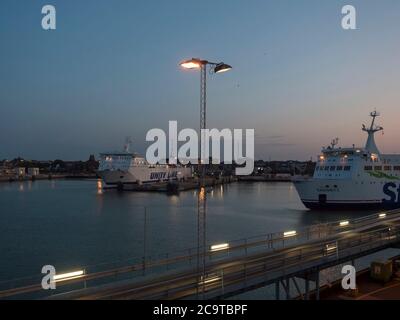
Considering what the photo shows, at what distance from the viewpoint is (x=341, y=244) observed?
49.7 ft

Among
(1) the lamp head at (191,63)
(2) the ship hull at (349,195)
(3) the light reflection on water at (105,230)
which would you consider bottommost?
(3) the light reflection on water at (105,230)

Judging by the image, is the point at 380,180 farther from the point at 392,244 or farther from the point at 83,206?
the point at 83,206

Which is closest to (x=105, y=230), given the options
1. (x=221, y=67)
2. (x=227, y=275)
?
(x=227, y=275)

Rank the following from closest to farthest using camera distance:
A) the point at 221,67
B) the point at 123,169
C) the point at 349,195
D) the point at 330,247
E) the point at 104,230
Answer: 1. the point at 221,67
2. the point at 330,247
3. the point at 104,230
4. the point at 349,195
5. the point at 123,169

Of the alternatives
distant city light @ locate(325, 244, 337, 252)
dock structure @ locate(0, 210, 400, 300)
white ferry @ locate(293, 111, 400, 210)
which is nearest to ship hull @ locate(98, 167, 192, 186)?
white ferry @ locate(293, 111, 400, 210)

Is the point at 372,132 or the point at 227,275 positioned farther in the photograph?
the point at 372,132

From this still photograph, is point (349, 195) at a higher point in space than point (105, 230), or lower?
higher

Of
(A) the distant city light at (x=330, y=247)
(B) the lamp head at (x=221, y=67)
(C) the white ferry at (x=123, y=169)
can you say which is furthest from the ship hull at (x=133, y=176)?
(B) the lamp head at (x=221, y=67)

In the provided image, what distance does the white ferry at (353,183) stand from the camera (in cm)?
4216

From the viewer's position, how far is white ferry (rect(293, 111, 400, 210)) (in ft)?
138

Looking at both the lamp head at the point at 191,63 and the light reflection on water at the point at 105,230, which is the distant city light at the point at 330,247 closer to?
the lamp head at the point at 191,63

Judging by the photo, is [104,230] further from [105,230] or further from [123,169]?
[123,169]

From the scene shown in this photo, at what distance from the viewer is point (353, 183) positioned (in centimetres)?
4216
